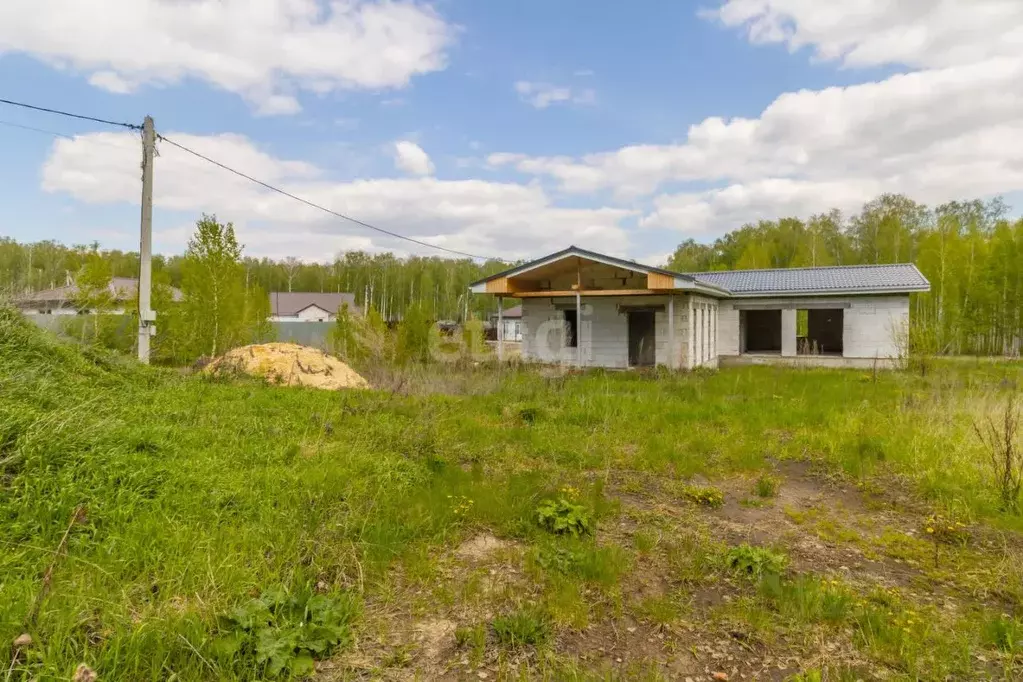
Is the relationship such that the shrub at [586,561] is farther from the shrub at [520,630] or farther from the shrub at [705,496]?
the shrub at [705,496]

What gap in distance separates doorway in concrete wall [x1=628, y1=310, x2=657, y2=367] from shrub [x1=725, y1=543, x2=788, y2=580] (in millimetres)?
14159

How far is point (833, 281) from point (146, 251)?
18.8 m

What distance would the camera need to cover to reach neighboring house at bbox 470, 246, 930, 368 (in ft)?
49.3

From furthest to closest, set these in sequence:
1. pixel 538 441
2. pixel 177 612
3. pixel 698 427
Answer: pixel 698 427, pixel 538 441, pixel 177 612

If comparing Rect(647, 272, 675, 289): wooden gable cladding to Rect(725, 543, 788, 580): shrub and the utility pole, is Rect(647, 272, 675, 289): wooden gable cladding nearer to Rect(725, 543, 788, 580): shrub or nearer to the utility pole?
Rect(725, 543, 788, 580): shrub

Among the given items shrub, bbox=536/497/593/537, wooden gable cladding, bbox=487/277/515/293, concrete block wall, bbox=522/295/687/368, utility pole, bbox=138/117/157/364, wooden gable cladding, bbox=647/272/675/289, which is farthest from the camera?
concrete block wall, bbox=522/295/687/368

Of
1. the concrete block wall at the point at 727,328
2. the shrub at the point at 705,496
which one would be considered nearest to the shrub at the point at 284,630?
the shrub at the point at 705,496

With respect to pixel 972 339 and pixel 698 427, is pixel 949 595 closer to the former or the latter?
pixel 698 427

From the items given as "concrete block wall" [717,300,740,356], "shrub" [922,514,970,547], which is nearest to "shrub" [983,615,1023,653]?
"shrub" [922,514,970,547]

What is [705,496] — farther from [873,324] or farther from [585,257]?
[873,324]

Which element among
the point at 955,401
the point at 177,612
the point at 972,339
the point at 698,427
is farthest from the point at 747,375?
the point at 972,339

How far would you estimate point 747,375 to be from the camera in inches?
544

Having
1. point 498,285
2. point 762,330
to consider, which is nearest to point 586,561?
point 498,285

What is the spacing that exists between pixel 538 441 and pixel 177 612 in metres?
4.62
